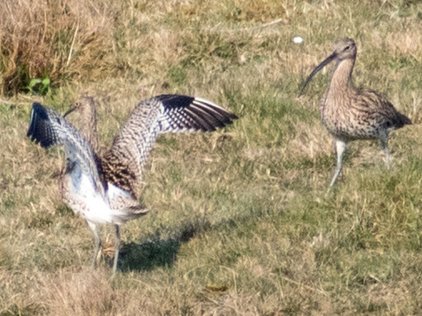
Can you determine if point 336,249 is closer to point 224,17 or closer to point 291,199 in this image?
point 291,199

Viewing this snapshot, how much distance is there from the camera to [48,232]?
30.0ft

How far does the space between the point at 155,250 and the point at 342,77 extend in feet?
A: 7.71

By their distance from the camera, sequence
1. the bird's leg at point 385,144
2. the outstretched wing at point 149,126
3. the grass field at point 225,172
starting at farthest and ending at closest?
the bird's leg at point 385,144, the outstretched wing at point 149,126, the grass field at point 225,172

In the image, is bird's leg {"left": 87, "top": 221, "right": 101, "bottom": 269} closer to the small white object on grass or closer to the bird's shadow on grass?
the bird's shadow on grass

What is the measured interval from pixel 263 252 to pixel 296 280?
1.53 feet

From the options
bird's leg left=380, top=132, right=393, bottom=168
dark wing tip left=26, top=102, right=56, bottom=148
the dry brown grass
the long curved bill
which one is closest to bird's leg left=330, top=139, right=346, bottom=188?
bird's leg left=380, top=132, right=393, bottom=168

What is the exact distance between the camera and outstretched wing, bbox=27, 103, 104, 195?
7.41 metres

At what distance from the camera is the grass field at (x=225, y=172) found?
7.50 metres

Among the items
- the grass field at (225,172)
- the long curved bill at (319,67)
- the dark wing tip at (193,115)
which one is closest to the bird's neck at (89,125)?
the dark wing tip at (193,115)

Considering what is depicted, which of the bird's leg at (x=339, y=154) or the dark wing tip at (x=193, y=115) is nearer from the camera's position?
the dark wing tip at (x=193, y=115)

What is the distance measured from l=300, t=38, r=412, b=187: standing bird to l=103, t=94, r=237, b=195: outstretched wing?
1240 millimetres

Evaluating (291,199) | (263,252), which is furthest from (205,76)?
(263,252)

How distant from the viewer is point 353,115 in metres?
9.66

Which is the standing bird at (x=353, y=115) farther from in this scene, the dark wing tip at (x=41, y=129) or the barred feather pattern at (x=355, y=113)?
the dark wing tip at (x=41, y=129)
